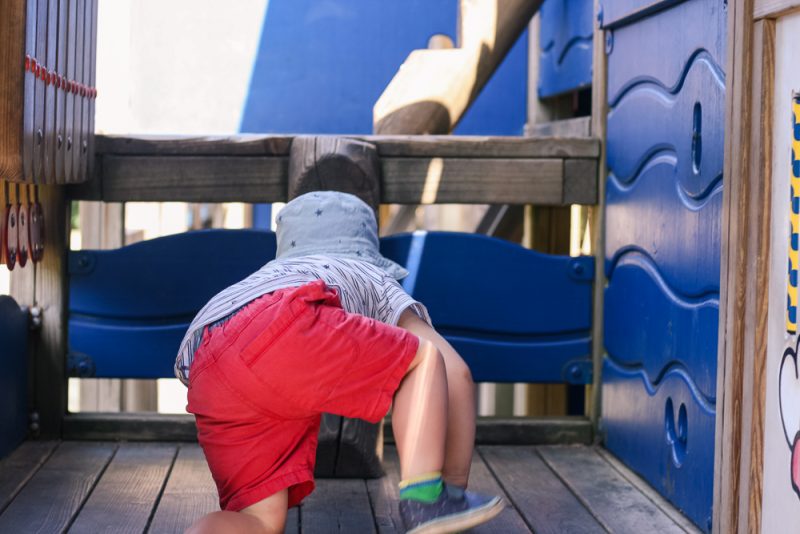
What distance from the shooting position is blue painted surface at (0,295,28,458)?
3900mm

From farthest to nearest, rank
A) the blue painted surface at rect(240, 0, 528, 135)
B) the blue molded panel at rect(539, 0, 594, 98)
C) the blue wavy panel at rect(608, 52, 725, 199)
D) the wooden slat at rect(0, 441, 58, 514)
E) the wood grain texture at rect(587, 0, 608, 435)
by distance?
the blue painted surface at rect(240, 0, 528, 135) → the blue molded panel at rect(539, 0, 594, 98) → the wood grain texture at rect(587, 0, 608, 435) → the wooden slat at rect(0, 441, 58, 514) → the blue wavy panel at rect(608, 52, 725, 199)

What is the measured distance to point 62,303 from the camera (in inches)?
169

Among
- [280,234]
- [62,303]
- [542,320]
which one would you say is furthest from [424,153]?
→ [62,303]

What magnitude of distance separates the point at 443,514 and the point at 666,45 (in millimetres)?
1770

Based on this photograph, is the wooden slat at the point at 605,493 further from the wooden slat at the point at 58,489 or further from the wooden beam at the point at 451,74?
the wooden slat at the point at 58,489

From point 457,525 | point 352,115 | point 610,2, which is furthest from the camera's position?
point 352,115

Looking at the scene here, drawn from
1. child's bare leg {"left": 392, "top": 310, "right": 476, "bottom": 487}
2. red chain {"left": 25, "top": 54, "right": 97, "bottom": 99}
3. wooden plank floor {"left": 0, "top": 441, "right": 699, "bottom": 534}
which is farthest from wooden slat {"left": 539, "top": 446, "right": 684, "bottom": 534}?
red chain {"left": 25, "top": 54, "right": 97, "bottom": 99}

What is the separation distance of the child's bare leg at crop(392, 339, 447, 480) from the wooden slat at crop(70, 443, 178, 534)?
38.0 inches

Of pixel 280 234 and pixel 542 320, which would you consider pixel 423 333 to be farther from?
pixel 542 320

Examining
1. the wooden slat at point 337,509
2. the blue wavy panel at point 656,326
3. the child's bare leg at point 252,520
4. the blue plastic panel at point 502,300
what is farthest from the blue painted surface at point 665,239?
the child's bare leg at point 252,520

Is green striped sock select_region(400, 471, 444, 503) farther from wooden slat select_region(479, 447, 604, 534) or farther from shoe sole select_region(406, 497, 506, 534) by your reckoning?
wooden slat select_region(479, 447, 604, 534)

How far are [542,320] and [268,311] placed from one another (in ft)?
6.24

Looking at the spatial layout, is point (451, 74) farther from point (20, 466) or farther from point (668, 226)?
point (20, 466)

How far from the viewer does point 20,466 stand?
3.87 m
